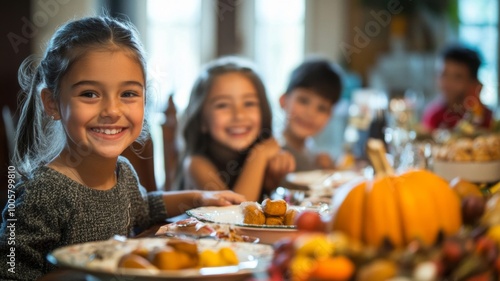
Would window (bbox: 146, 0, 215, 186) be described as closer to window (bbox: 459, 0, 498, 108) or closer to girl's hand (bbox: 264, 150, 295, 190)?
window (bbox: 459, 0, 498, 108)

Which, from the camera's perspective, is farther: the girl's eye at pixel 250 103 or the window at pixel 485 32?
the window at pixel 485 32

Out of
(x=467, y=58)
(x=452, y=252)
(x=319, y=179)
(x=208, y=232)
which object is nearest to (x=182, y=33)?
(x=467, y=58)

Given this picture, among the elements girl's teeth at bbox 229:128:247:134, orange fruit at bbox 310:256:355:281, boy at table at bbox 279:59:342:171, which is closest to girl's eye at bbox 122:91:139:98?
orange fruit at bbox 310:256:355:281

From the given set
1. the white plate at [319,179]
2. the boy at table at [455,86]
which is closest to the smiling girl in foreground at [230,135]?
the white plate at [319,179]

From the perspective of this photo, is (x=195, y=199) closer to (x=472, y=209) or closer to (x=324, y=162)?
(x=472, y=209)

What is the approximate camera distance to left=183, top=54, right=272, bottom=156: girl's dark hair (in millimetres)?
2553

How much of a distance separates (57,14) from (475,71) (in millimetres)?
2791

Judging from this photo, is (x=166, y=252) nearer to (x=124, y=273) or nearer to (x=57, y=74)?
(x=124, y=273)

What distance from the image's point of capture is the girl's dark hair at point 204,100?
8.38 ft

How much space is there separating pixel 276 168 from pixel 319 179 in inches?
7.5

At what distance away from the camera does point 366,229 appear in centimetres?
84

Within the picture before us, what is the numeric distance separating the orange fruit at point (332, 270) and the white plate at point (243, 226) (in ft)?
1.50

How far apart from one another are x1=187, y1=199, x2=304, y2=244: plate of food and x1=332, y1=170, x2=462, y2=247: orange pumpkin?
288 millimetres

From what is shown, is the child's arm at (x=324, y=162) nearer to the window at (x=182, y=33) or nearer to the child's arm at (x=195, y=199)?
the child's arm at (x=195, y=199)
